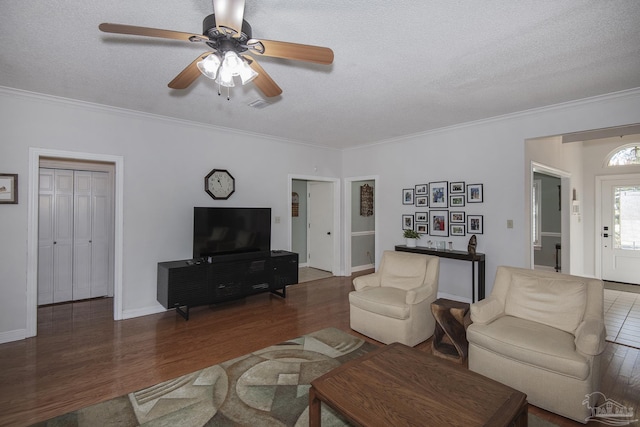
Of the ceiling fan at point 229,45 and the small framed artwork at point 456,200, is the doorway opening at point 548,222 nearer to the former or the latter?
the small framed artwork at point 456,200

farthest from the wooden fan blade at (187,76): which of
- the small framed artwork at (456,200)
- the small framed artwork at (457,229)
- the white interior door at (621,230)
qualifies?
Answer: the white interior door at (621,230)

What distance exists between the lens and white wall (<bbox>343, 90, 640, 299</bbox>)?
3596 millimetres

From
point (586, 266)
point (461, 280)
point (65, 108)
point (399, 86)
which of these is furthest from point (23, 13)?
point (586, 266)

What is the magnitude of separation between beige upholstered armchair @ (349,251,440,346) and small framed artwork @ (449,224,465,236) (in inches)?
54.7

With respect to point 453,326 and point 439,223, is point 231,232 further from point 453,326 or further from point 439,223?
Answer: point 439,223

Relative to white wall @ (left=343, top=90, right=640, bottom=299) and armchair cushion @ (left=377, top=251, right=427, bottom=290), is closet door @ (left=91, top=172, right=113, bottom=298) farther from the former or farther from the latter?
white wall @ (left=343, top=90, right=640, bottom=299)

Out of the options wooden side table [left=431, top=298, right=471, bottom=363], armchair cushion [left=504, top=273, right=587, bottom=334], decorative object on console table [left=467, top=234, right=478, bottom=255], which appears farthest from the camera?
decorative object on console table [left=467, top=234, right=478, bottom=255]

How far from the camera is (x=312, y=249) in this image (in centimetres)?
718

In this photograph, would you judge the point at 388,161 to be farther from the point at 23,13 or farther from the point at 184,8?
the point at 23,13

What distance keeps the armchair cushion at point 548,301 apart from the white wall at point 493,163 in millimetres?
1518

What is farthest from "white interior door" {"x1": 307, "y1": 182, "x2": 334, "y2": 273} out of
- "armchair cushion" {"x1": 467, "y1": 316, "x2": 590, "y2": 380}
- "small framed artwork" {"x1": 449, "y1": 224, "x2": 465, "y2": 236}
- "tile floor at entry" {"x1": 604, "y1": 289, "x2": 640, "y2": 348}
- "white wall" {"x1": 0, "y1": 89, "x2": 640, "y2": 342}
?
"tile floor at entry" {"x1": 604, "y1": 289, "x2": 640, "y2": 348}

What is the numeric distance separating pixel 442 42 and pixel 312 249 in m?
5.38

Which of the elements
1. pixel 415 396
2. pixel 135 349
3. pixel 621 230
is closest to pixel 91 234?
pixel 135 349

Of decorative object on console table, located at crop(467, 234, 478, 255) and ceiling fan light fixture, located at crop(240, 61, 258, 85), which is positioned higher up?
ceiling fan light fixture, located at crop(240, 61, 258, 85)
